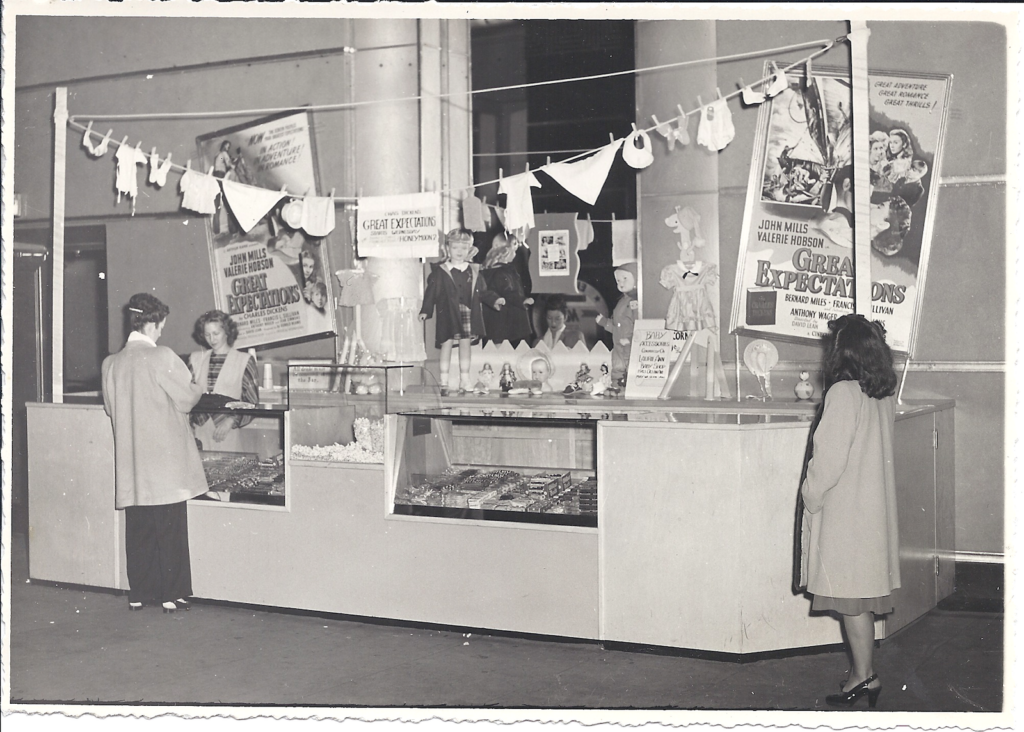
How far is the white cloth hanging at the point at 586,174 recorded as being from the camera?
6663 mm

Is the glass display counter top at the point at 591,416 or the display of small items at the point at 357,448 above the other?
the glass display counter top at the point at 591,416

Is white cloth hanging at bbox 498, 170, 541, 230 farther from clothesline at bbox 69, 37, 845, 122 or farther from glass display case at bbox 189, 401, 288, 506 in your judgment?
glass display case at bbox 189, 401, 288, 506

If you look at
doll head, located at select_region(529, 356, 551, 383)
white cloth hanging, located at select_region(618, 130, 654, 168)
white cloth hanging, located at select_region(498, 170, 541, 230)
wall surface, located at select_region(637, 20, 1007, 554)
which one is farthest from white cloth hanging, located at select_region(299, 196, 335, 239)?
wall surface, located at select_region(637, 20, 1007, 554)

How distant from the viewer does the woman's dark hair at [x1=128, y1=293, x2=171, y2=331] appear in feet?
20.0

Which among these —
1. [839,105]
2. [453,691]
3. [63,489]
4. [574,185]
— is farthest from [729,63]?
[63,489]

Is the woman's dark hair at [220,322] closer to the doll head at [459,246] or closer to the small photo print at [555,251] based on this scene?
the doll head at [459,246]

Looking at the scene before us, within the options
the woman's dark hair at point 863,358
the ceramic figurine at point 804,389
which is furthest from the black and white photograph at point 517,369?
the ceramic figurine at point 804,389

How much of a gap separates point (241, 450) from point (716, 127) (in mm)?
3943

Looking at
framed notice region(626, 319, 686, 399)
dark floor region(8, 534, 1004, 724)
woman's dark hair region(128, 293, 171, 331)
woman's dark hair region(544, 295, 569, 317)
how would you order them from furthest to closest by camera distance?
1. woman's dark hair region(544, 295, 569, 317)
2. framed notice region(626, 319, 686, 399)
3. woman's dark hair region(128, 293, 171, 331)
4. dark floor region(8, 534, 1004, 724)

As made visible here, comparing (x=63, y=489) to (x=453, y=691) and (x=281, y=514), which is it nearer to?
(x=281, y=514)

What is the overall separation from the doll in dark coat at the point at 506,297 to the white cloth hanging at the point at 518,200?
837 millimetres

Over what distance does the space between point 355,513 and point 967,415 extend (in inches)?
158

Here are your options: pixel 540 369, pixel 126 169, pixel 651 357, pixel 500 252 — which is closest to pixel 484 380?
pixel 540 369
